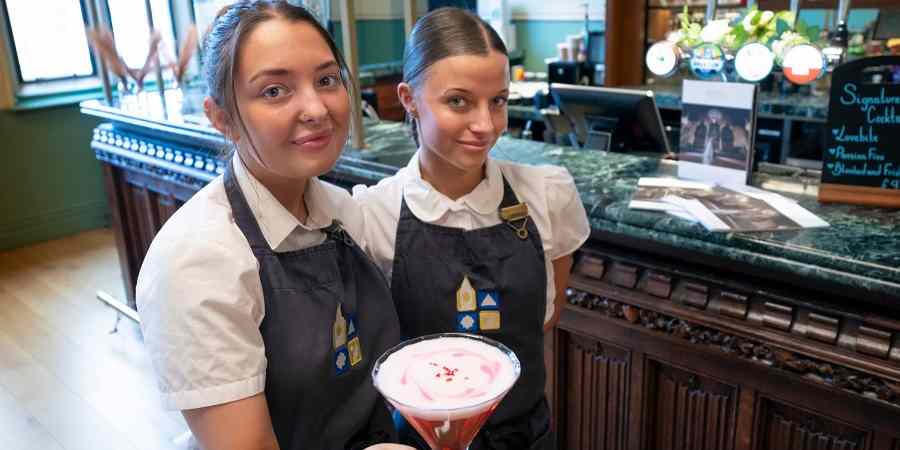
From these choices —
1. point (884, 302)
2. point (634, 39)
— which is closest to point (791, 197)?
point (884, 302)

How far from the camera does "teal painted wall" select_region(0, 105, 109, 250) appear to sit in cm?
516

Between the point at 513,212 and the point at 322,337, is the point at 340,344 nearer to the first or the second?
the point at 322,337

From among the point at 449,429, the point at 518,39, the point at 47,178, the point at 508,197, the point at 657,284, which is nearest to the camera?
the point at 449,429

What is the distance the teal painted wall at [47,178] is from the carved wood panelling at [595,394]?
4.77 metres

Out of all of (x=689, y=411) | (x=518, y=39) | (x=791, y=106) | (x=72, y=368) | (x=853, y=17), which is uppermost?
(x=853, y=17)

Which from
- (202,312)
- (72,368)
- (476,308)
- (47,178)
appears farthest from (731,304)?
(47,178)

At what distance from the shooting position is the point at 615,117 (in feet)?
8.11

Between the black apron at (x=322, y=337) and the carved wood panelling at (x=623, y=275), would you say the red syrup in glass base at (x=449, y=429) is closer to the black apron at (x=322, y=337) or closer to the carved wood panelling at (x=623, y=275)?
the black apron at (x=322, y=337)

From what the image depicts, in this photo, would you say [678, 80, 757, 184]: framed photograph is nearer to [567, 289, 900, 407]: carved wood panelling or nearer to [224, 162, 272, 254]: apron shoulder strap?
[567, 289, 900, 407]: carved wood panelling

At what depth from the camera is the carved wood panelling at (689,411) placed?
5.24 feet

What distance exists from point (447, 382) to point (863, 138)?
123 cm

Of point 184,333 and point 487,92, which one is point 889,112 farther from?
point 184,333

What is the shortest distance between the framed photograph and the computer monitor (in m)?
0.43

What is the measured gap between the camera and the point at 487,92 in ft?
4.09
